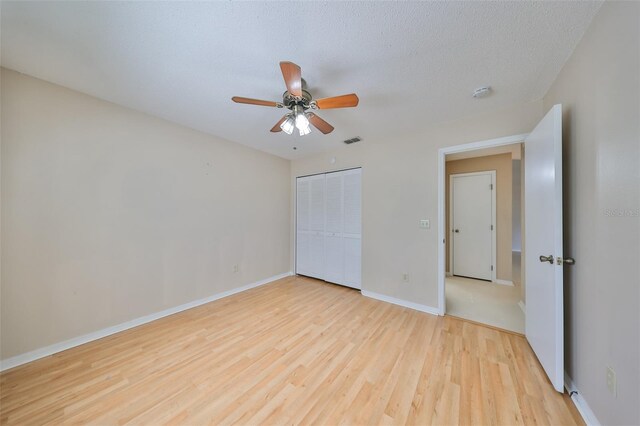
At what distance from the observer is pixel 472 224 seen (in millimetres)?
4062

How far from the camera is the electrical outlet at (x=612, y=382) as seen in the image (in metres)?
1.05

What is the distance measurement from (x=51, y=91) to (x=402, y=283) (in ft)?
14.0

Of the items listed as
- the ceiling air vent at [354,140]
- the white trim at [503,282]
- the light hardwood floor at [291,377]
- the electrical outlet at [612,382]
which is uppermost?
the ceiling air vent at [354,140]

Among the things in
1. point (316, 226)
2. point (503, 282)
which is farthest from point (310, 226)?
point (503, 282)

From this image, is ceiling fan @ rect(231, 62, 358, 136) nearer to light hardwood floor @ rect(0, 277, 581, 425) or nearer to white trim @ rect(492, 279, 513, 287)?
light hardwood floor @ rect(0, 277, 581, 425)

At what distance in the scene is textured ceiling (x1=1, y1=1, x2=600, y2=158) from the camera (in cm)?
122

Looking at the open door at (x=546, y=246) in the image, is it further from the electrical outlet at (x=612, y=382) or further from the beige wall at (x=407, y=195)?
the beige wall at (x=407, y=195)

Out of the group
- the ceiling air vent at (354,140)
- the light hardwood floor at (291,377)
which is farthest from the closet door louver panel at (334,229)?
the light hardwood floor at (291,377)

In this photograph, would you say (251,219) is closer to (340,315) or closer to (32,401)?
(340,315)

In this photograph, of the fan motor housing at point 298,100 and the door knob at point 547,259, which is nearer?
the door knob at point 547,259

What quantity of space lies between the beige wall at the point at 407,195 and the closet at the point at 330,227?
187 millimetres

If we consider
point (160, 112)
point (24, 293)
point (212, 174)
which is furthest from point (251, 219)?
point (24, 293)

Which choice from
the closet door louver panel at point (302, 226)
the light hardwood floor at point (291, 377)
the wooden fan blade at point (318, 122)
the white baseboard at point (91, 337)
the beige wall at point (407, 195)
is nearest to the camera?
the light hardwood floor at point (291, 377)

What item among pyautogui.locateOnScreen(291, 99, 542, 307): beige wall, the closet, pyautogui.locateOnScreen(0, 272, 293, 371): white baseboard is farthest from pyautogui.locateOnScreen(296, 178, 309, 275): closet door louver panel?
pyautogui.locateOnScreen(0, 272, 293, 371): white baseboard
